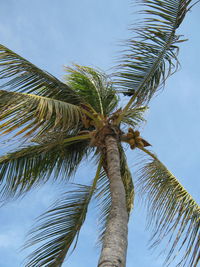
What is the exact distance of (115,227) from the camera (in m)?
4.48

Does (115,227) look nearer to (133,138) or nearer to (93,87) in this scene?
(133,138)

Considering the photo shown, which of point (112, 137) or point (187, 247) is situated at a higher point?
point (112, 137)

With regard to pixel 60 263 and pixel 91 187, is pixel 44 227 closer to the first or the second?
pixel 60 263

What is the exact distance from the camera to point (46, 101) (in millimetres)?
5898

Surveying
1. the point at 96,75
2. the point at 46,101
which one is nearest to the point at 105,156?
the point at 46,101

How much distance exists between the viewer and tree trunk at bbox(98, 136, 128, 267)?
392 cm

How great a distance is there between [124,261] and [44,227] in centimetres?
225

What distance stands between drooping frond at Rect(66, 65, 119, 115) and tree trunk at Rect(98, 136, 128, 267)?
1.86 meters

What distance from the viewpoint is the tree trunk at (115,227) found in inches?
154

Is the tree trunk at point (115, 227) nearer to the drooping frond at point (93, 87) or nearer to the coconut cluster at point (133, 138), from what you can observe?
the coconut cluster at point (133, 138)

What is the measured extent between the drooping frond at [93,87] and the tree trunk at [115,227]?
1.86m

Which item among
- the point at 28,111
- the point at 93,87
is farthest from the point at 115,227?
the point at 93,87

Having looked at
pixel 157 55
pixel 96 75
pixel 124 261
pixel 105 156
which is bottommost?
pixel 124 261

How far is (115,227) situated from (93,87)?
389 centimetres
